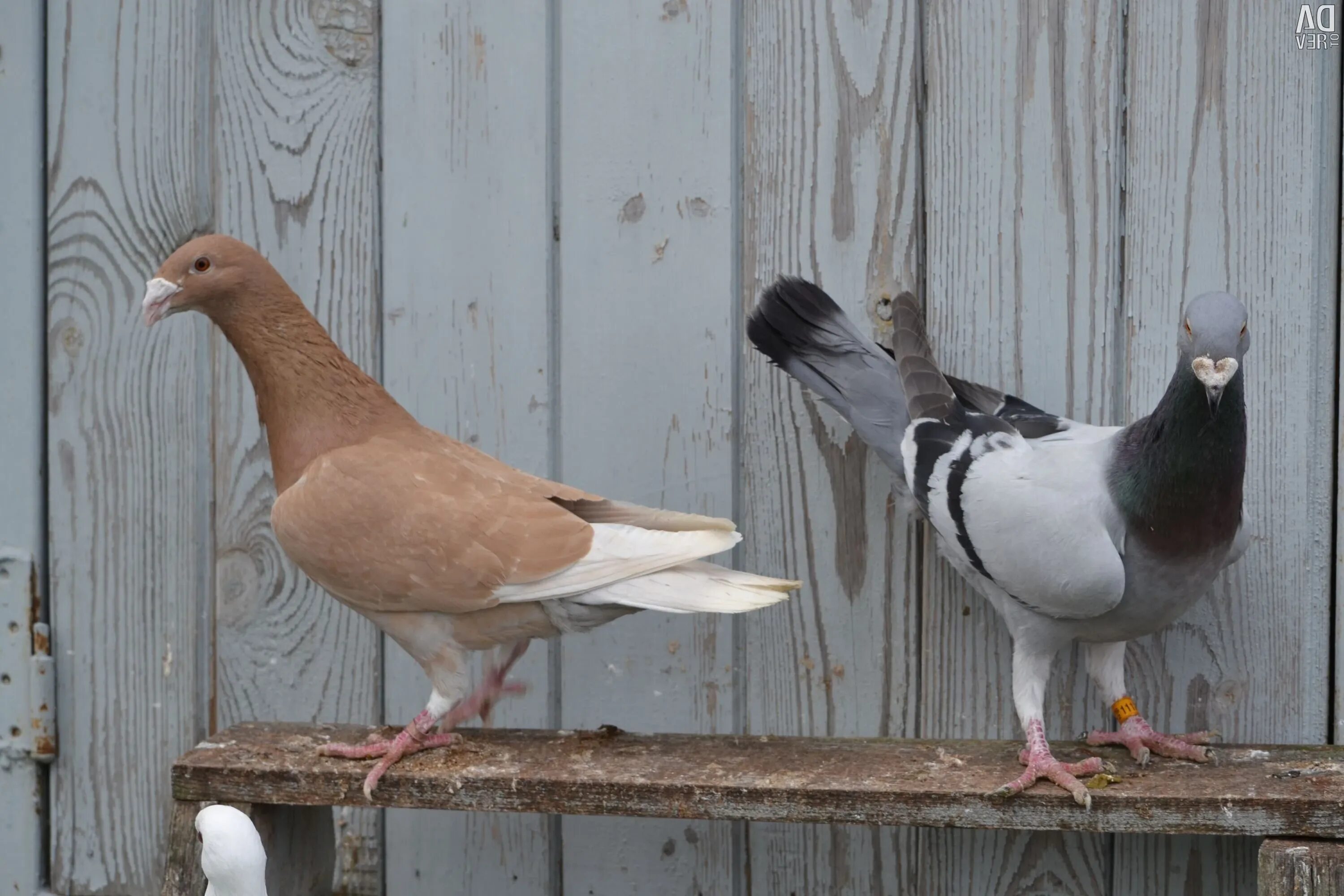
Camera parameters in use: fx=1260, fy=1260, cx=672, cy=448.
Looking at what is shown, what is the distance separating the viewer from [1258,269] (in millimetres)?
1998

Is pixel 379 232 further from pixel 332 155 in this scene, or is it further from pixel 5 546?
pixel 5 546

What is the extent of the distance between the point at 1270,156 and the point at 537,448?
127 cm

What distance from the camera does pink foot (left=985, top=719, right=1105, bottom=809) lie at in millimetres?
1724

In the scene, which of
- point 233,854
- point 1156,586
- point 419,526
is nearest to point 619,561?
point 419,526

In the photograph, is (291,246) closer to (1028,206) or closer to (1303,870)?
(1028,206)

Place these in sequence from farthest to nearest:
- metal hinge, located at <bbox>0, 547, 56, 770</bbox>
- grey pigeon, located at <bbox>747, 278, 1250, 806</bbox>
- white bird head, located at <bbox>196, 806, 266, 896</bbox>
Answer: metal hinge, located at <bbox>0, 547, 56, 770</bbox> < grey pigeon, located at <bbox>747, 278, 1250, 806</bbox> < white bird head, located at <bbox>196, 806, 266, 896</bbox>

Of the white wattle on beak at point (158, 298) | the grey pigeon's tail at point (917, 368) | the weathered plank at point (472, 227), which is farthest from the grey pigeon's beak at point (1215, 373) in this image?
the white wattle on beak at point (158, 298)

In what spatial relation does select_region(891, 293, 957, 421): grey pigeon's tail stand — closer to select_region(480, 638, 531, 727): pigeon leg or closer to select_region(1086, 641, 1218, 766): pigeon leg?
select_region(1086, 641, 1218, 766): pigeon leg

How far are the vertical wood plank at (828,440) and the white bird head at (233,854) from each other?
0.91 m

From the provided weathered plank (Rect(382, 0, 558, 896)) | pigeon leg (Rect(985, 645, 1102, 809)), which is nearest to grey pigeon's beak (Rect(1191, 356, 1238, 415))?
pigeon leg (Rect(985, 645, 1102, 809))

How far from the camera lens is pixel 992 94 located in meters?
2.04

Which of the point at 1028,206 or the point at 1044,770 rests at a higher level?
the point at 1028,206

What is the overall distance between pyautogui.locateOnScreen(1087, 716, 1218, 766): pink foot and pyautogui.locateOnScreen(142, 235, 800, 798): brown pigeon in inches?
24.0

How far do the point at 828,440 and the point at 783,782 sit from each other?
2.01 feet
